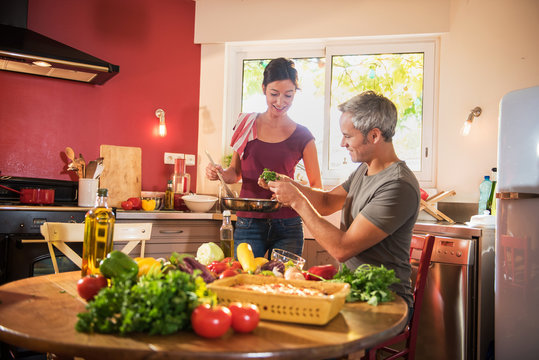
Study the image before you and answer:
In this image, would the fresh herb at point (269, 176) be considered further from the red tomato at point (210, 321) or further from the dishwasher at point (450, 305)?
the red tomato at point (210, 321)

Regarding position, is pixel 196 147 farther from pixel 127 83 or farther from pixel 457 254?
pixel 457 254

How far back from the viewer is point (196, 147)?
164 inches

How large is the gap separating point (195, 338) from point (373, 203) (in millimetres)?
963

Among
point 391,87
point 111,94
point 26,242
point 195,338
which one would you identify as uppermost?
point 391,87

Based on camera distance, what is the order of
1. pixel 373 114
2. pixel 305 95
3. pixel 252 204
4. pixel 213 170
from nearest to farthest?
pixel 373 114, pixel 252 204, pixel 213 170, pixel 305 95

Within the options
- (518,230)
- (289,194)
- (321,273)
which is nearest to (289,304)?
(321,273)

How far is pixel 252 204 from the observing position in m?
2.27

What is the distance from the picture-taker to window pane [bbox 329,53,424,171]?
3820 millimetres

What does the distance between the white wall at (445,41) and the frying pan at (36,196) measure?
4.17ft

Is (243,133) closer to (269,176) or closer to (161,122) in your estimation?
(269,176)

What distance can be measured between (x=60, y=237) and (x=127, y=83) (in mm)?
2181

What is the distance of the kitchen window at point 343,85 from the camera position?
12.5 ft

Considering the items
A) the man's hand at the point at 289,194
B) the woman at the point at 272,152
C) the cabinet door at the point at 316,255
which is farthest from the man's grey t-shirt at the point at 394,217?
the cabinet door at the point at 316,255

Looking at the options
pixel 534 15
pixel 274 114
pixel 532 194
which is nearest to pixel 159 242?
pixel 274 114
